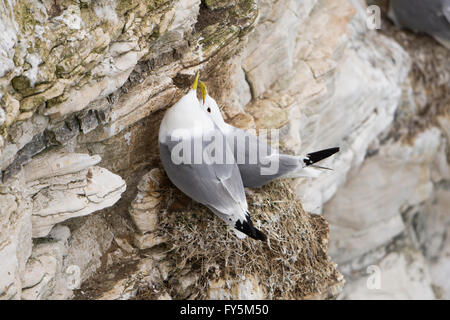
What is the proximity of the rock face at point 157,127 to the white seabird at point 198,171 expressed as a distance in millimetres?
129

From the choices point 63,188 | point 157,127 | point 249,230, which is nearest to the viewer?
point 63,188

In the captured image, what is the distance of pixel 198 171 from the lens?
8.61 ft

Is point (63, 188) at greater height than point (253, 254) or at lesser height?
greater

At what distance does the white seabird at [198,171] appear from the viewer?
2.63 metres

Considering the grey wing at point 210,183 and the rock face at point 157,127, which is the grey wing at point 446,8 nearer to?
the rock face at point 157,127

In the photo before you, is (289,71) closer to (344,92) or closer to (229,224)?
(344,92)

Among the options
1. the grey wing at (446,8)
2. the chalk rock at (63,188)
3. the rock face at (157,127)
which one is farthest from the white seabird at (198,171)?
the grey wing at (446,8)

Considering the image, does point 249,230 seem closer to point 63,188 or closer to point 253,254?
point 253,254

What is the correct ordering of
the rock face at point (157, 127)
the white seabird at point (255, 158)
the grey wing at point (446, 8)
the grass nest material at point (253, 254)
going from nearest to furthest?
the rock face at point (157, 127), the grass nest material at point (253, 254), the white seabird at point (255, 158), the grey wing at point (446, 8)

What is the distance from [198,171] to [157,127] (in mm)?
432

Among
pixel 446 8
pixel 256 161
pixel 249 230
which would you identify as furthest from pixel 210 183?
pixel 446 8

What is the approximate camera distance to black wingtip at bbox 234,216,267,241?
2.61 m

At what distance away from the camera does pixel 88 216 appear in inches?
105

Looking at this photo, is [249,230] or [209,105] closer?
[249,230]
